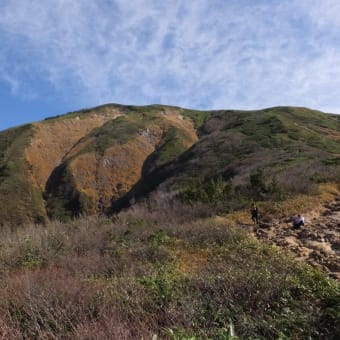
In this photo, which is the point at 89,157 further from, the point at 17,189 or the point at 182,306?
the point at 182,306

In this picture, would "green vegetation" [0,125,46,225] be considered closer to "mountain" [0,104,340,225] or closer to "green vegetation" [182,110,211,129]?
"mountain" [0,104,340,225]

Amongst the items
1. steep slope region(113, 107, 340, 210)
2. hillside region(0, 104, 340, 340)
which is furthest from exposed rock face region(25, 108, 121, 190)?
hillside region(0, 104, 340, 340)

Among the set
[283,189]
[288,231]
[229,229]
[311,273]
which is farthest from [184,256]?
[283,189]

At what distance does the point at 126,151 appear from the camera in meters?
79.1

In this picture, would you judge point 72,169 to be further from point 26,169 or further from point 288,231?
point 288,231

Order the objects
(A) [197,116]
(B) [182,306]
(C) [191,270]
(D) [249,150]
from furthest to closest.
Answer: (A) [197,116]
(D) [249,150]
(C) [191,270]
(B) [182,306]

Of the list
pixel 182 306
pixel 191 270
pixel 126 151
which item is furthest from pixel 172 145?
pixel 182 306

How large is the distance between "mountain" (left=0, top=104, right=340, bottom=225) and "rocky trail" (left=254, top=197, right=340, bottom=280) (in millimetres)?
21998

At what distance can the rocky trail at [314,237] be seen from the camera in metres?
8.48

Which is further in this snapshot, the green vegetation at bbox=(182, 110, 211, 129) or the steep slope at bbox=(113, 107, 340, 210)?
the green vegetation at bbox=(182, 110, 211, 129)

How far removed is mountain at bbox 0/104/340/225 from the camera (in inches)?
1973

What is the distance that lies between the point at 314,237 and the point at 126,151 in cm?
6995

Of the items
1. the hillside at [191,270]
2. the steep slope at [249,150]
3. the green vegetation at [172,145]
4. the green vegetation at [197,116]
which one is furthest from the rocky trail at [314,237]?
the green vegetation at [197,116]

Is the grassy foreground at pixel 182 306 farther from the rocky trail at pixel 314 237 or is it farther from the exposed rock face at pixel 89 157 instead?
the exposed rock face at pixel 89 157
